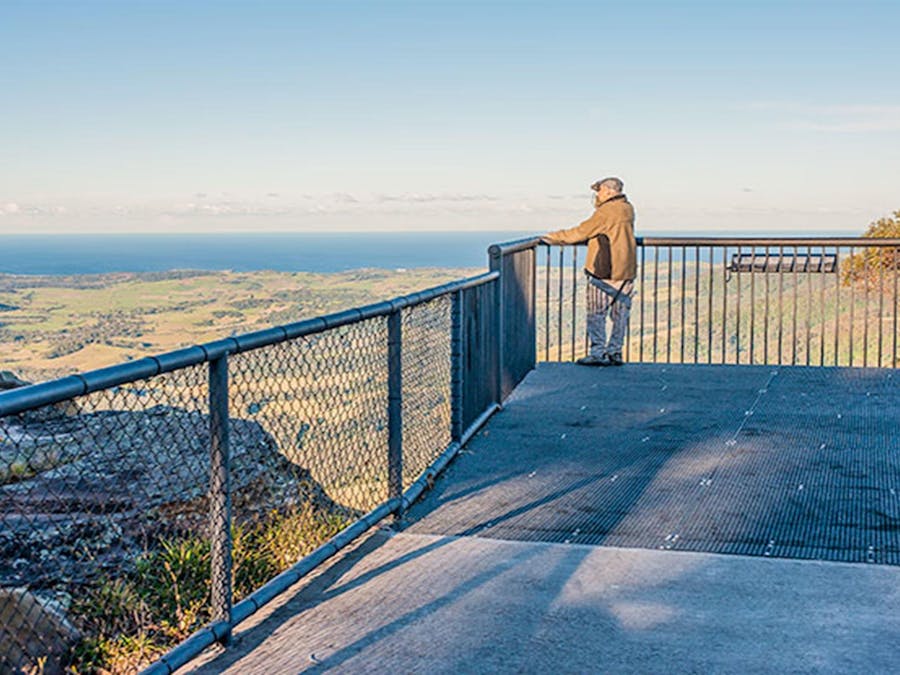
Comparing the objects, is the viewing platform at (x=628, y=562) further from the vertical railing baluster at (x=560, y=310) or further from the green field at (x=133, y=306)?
the green field at (x=133, y=306)

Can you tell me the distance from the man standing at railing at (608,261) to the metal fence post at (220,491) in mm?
8434

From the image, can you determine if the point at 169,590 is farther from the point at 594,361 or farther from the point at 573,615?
the point at 594,361

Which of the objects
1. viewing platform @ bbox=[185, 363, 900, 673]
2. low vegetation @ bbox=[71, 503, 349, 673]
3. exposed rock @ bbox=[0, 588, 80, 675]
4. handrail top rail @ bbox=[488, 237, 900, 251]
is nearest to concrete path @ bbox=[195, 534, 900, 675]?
viewing platform @ bbox=[185, 363, 900, 673]

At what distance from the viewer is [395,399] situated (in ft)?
21.4

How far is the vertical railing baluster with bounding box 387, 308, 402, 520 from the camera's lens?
6.47m

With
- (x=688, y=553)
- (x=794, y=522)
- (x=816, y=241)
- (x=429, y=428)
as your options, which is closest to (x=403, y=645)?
(x=688, y=553)

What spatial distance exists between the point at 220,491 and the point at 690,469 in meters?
4.32

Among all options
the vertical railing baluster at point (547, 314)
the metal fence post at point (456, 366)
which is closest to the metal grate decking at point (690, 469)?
the metal fence post at point (456, 366)

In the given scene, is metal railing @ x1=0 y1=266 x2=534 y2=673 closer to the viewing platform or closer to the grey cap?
the viewing platform

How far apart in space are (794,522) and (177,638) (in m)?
3.57

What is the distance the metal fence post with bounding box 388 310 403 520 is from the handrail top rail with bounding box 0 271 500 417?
0.12m

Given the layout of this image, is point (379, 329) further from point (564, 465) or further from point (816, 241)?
point (816, 241)

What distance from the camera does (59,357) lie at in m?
64.7

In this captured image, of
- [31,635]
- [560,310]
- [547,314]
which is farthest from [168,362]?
[560,310]
